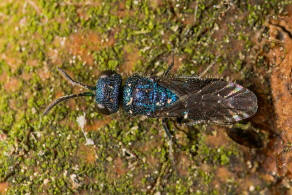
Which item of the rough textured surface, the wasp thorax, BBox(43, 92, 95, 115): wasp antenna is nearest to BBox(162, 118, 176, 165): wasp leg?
the rough textured surface

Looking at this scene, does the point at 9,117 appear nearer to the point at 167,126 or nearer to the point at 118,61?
the point at 118,61

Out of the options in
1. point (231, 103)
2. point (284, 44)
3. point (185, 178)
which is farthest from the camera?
point (185, 178)

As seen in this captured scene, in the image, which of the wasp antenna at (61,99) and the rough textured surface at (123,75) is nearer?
the wasp antenna at (61,99)

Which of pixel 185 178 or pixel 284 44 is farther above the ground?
pixel 284 44

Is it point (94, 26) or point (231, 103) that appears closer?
point (231, 103)

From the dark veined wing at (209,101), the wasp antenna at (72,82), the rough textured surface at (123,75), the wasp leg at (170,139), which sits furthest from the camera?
the rough textured surface at (123,75)

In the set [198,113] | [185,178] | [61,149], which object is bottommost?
[185,178]

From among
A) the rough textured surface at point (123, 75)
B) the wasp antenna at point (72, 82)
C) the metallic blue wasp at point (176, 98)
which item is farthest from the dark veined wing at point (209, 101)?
the wasp antenna at point (72, 82)

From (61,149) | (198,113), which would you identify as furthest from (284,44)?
(61,149)

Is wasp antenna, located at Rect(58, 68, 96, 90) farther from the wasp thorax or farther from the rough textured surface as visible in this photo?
the rough textured surface

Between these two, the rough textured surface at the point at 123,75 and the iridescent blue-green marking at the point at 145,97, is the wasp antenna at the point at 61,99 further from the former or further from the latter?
the iridescent blue-green marking at the point at 145,97
